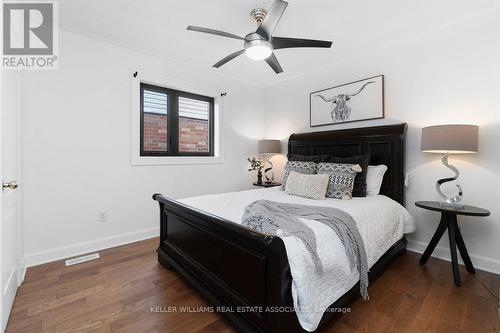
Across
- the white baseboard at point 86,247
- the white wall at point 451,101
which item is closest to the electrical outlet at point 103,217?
A: the white baseboard at point 86,247

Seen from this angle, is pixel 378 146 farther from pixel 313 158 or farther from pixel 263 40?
pixel 263 40

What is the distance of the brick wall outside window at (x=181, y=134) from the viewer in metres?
3.31

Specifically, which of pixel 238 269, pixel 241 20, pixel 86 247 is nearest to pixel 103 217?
pixel 86 247

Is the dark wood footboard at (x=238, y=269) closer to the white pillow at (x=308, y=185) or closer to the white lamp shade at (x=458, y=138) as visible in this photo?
the white pillow at (x=308, y=185)

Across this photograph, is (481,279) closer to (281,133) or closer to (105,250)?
(281,133)

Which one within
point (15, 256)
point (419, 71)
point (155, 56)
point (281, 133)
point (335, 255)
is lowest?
point (15, 256)

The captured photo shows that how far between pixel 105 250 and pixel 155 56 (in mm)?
2610

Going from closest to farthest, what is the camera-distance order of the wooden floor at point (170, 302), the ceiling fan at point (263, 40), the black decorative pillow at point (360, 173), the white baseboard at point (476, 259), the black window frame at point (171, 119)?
1. the wooden floor at point (170, 302)
2. the ceiling fan at point (263, 40)
3. the white baseboard at point (476, 259)
4. the black decorative pillow at point (360, 173)
5. the black window frame at point (171, 119)

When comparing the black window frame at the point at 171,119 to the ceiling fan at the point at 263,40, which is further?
the black window frame at the point at 171,119

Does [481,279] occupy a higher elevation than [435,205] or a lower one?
lower

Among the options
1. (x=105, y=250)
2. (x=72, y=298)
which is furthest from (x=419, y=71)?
(x=105, y=250)

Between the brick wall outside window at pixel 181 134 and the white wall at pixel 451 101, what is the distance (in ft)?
8.03

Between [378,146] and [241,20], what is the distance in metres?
2.19

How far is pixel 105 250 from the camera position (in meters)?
2.75
